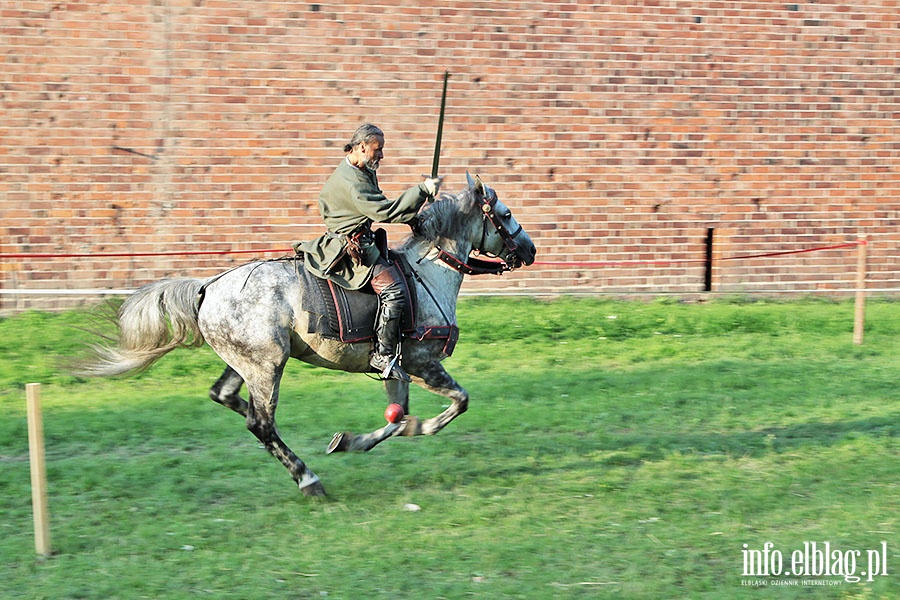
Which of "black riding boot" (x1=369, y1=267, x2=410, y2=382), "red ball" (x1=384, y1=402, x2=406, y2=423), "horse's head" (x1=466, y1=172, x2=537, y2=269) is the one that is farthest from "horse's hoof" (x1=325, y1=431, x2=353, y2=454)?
"horse's head" (x1=466, y1=172, x2=537, y2=269)

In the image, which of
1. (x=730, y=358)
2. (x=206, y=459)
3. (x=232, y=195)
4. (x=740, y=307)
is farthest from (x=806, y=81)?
(x=206, y=459)

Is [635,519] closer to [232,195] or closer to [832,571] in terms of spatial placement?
[832,571]

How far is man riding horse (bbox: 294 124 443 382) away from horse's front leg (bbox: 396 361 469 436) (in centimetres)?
26

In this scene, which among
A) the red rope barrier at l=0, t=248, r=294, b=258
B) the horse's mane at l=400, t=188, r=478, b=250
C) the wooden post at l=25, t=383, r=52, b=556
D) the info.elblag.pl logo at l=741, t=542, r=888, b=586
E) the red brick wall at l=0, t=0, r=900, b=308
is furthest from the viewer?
the red brick wall at l=0, t=0, r=900, b=308

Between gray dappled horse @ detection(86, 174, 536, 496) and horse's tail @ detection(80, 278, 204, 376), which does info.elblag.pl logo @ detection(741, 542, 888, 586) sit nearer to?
gray dappled horse @ detection(86, 174, 536, 496)

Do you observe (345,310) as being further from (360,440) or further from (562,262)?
(562,262)

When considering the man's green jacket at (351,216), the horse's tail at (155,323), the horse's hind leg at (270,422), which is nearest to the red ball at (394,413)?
the horse's hind leg at (270,422)

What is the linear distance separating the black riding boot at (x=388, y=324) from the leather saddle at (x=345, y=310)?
0.07m

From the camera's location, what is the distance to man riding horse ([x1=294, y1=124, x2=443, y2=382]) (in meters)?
6.37

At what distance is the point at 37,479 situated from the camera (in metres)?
5.41

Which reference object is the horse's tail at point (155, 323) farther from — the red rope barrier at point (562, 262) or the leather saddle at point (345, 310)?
the red rope barrier at point (562, 262)

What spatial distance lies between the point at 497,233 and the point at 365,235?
1103mm

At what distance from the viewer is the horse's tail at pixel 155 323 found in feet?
Result: 21.5

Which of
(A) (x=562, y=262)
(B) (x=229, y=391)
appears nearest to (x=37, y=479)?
(B) (x=229, y=391)
